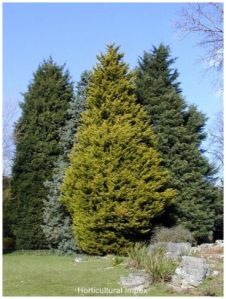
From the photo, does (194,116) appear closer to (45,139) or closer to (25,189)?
(45,139)

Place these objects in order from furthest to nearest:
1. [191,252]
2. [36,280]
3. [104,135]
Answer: [104,135] → [191,252] → [36,280]

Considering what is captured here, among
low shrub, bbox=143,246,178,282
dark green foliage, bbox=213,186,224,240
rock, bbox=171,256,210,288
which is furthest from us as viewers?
dark green foliage, bbox=213,186,224,240

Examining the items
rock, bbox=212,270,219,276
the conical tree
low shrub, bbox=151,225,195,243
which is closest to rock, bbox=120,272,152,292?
rock, bbox=212,270,219,276

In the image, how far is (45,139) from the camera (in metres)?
20.6

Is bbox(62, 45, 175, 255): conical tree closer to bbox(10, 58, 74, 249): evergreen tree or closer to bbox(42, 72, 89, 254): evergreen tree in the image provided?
bbox(42, 72, 89, 254): evergreen tree

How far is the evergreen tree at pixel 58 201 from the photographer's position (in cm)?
1872

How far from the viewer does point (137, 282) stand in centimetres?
1038

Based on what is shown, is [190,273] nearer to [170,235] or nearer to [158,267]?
[158,267]

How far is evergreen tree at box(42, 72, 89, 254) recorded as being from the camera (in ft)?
61.4

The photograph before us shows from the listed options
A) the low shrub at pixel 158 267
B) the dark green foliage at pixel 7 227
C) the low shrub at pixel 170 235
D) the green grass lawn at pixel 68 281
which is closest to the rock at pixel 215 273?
the green grass lawn at pixel 68 281

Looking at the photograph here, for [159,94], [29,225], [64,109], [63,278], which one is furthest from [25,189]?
[63,278]

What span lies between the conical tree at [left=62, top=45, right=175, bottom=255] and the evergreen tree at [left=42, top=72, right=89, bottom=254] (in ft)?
3.00

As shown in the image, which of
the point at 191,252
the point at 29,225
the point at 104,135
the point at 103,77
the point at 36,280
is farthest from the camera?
the point at 29,225

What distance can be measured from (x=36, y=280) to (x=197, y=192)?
1150 centimetres
